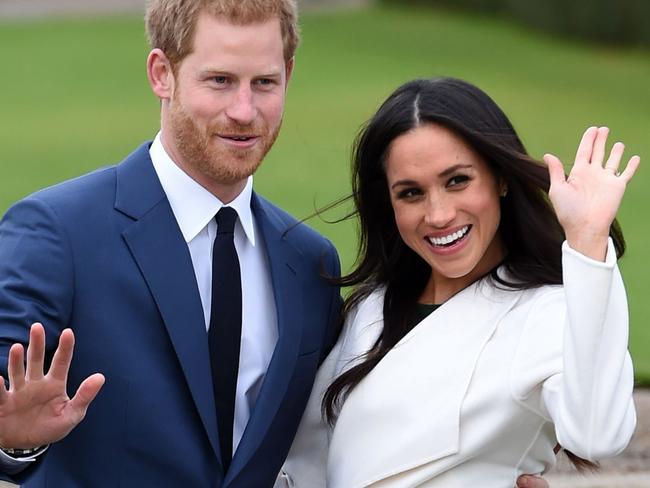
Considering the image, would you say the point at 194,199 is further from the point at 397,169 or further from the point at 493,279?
the point at 493,279

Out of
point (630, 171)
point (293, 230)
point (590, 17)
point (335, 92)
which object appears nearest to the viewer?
point (630, 171)

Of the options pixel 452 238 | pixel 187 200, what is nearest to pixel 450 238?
pixel 452 238

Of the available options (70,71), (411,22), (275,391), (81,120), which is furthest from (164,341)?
(411,22)

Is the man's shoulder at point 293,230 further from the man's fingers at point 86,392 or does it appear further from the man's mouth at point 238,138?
the man's fingers at point 86,392

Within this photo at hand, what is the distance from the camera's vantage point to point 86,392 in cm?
317

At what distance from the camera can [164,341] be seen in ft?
11.8

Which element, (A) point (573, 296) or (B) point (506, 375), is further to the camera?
(B) point (506, 375)

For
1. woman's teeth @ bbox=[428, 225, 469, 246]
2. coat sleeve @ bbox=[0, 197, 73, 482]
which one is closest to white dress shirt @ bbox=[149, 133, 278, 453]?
coat sleeve @ bbox=[0, 197, 73, 482]

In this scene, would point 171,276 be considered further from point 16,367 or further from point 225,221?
point 16,367

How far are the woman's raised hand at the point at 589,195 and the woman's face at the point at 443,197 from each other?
0.35 meters

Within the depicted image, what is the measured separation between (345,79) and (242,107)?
16.8 metres

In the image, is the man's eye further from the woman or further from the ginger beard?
the woman

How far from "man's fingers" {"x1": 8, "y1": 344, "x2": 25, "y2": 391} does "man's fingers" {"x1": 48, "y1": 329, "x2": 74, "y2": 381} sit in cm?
7

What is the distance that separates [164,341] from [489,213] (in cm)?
95
